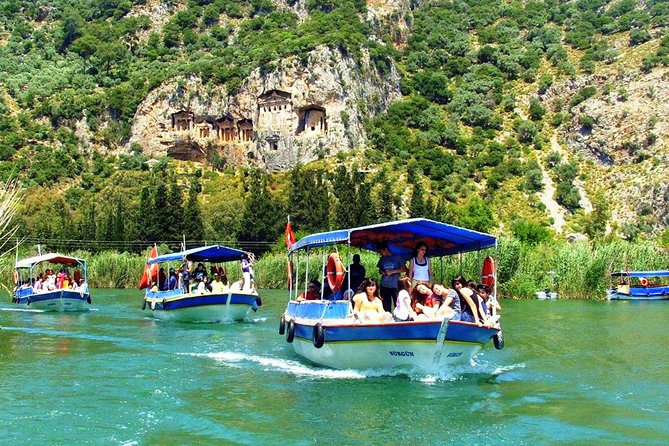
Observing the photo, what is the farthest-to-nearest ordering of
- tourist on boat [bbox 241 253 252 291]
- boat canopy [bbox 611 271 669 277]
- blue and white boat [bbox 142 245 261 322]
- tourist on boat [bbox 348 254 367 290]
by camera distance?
boat canopy [bbox 611 271 669 277] → tourist on boat [bbox 241 253 252 291] → blue and white boat [bbox 142 245 261 322] → tourist on boat [bbox 348 254 367 290]

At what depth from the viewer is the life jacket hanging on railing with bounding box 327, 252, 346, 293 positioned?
77.0 ft

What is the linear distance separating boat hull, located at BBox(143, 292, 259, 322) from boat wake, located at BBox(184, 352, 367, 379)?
10.1 metres

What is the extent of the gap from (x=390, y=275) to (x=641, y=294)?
1737 inches

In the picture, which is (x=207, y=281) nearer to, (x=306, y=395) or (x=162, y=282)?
(x=162, y=282)

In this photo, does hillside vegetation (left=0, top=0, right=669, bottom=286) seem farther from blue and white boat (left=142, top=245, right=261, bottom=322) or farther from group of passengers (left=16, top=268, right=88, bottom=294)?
blue and white boat (left=142, top=245, right=261, bottom=322)

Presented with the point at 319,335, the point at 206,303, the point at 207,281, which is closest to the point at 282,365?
the point at 319,335

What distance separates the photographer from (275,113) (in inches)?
5153

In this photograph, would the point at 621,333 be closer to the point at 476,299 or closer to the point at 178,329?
the point at 476,299

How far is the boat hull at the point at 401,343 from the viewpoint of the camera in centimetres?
1978

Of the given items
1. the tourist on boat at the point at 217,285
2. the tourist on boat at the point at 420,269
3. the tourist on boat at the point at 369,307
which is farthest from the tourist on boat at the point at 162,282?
the tourist on boat at the point at 369,307

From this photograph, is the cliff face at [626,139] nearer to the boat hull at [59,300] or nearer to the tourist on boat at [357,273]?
the boat hull at [59,300]

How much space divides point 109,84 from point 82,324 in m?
130

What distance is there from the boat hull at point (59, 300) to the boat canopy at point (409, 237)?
2525 centimetres

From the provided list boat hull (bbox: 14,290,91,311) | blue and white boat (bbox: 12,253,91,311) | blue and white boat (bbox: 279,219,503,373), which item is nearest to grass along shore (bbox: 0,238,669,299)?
blue and white boat (bbox: 12,253,91,311)
